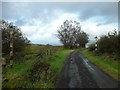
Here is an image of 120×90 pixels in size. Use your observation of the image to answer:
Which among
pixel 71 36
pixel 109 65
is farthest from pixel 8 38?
pixel 71 36

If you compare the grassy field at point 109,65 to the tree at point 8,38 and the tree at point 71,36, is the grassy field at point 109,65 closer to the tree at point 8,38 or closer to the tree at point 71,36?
the tree at point 8,38

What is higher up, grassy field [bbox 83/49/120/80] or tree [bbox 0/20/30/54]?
tree [bbox 0/20/30/54]

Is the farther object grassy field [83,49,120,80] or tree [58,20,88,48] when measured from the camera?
tree [58,20,88,48]

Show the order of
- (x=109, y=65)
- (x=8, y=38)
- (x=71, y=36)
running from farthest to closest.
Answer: (x=71, y=36) → (x=8, y=38) → (x=109, y=65)

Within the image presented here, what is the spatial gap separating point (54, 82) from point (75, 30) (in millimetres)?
83613

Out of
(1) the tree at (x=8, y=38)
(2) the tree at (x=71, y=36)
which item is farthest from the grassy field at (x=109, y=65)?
(2) the tree at (x=71, y=36)

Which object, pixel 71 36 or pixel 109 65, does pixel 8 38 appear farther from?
pixel 71 36

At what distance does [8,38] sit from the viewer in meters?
33.6

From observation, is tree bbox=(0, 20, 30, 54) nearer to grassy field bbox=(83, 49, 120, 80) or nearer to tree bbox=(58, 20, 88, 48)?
grassy field bbox=(83, 49, 120, 80)

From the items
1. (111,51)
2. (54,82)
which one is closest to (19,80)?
(54,82)

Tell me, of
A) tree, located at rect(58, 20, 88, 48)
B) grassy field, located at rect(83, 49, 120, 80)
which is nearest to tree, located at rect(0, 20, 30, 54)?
grassy field, located at rect(83, 49, 120, 80)

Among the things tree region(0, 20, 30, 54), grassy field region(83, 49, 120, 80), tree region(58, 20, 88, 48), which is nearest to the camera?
grassy field region(83, 49, 120, 80)

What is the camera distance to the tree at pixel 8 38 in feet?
109

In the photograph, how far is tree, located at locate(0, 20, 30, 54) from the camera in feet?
109
